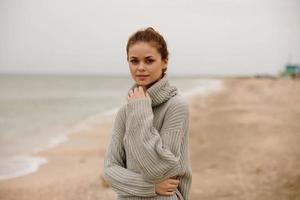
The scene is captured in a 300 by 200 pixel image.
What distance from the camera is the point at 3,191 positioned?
20.8ft

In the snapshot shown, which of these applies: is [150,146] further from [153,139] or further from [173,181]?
[173,181]

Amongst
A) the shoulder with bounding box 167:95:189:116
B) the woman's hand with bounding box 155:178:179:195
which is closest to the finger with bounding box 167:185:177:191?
the woman's hand with bounding box 155:178:179:195

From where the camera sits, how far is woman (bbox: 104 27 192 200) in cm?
175

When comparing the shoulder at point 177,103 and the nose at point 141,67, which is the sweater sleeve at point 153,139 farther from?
the nose at point 141,67

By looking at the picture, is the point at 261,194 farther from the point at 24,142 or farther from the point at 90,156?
the point at 24,142

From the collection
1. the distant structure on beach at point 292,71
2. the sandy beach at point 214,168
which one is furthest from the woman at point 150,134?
the distant structure on beach at point 292,71

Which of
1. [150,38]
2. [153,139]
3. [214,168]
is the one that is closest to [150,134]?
[153,139]

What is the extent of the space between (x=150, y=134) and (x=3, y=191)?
17.5 feet

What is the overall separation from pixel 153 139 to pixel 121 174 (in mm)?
281

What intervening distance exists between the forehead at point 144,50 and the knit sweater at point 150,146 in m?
0.14

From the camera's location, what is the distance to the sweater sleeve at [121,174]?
1.82m

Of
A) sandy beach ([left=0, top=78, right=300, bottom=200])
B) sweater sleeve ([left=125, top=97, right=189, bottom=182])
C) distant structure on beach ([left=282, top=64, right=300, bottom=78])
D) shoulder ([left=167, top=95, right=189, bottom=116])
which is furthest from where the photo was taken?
distant structure on beach ([left=282, top=64, right=300, bottom=78])

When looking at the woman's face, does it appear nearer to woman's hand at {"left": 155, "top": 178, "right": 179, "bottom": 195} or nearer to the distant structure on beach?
woman's hand at {"left": 155, "top": 178, "right": 179, "bottom": 195}

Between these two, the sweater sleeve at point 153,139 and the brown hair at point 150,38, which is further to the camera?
the brown hair at point 150,38
